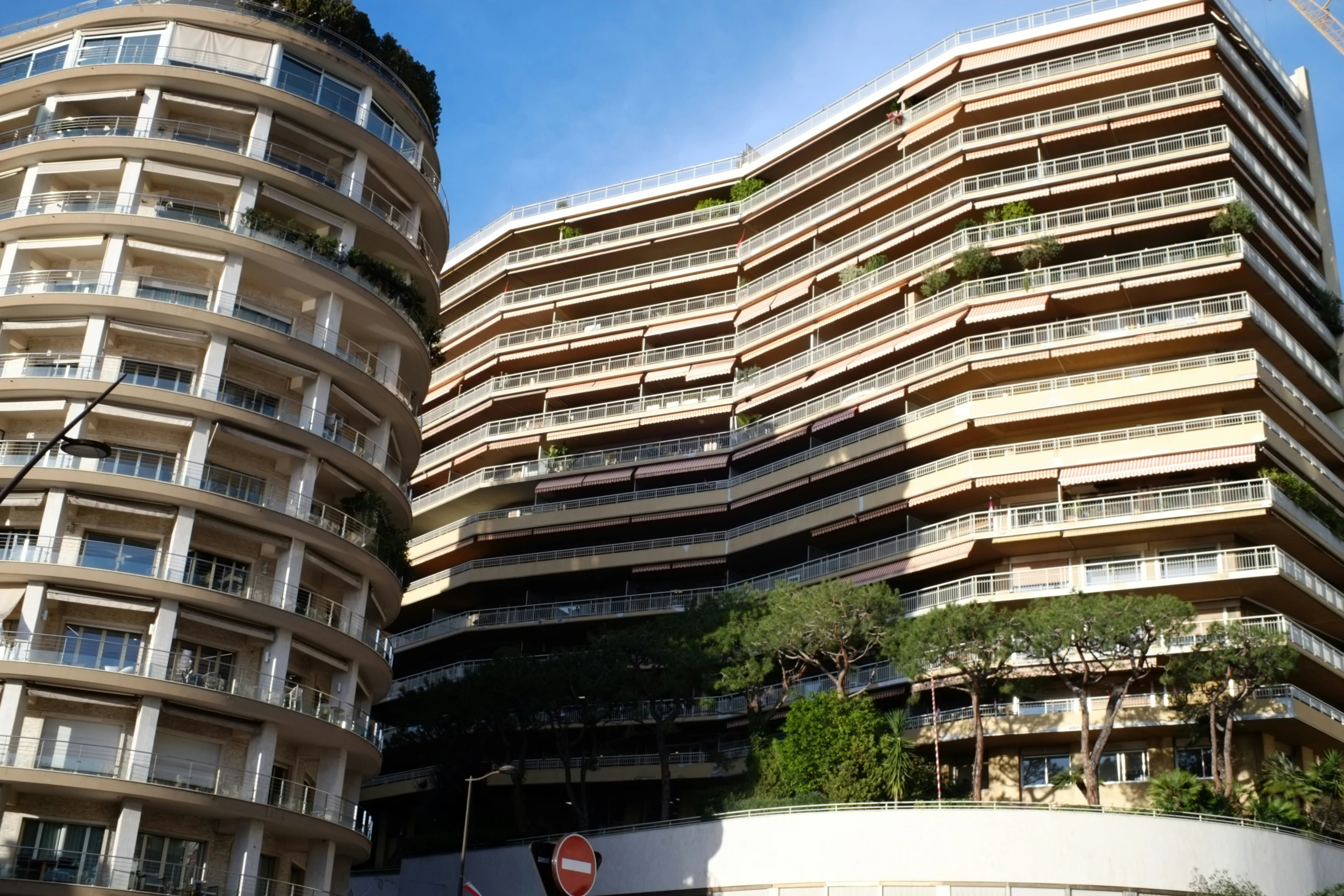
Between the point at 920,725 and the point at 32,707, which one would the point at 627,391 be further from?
the point at 32,707

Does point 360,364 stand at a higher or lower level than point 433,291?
lower

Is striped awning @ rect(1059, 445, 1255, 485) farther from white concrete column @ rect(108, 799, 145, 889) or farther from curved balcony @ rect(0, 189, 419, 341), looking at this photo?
white concrete column @ rect(108, 799, 145, 889)

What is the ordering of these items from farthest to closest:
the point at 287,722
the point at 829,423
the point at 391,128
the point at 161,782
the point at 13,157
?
the point at 829,423 < the point at 391,128 < the point at 13,157 < the point at 287,722 < the point at 161,782

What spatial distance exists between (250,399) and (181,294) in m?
3.71

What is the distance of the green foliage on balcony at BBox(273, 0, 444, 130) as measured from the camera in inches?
1768

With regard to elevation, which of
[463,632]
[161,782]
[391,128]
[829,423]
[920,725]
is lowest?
[161,782]

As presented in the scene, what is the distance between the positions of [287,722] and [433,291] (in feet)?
55.2

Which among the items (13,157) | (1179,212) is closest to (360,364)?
(13,157)

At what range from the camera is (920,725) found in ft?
159

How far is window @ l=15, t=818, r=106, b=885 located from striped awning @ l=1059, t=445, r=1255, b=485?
32.6m

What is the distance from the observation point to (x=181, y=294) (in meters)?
41.2

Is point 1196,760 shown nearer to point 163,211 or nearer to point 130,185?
point 163,211

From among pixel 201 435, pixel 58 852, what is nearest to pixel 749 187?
pixel 201 435

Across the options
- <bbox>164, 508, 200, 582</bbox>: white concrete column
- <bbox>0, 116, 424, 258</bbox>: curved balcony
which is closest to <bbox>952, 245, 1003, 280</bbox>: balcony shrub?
<bbox>0, 116, 424, 258</bbox>: curved balcony
